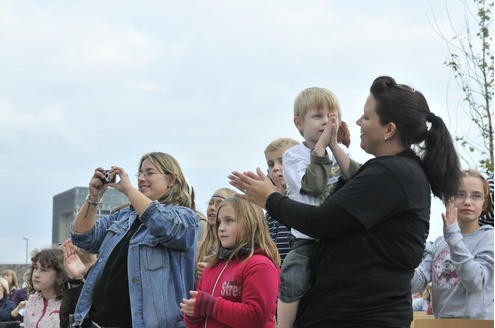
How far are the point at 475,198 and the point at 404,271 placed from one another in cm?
170

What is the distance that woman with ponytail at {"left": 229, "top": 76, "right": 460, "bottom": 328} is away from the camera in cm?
307

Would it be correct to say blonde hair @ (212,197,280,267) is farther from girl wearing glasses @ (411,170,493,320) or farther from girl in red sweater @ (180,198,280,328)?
girl wearing glasses @ (411,170,493,320)

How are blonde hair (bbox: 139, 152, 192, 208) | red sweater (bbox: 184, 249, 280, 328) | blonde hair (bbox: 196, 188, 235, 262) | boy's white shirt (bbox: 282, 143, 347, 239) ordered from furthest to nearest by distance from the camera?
blonde hair (bbox: 196, 188, 235, 262) → blonde hair (bbox: 139, 152, 192, 208) → red sweater (bbox: 184, 249, 280, 328) → boy's white shirt (bbox: 282, 143, 347, 239)

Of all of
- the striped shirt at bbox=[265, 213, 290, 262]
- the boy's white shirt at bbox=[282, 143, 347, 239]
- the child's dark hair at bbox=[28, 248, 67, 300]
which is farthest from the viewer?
the child's dark hair at bbox=[28, 248, 67, 300]

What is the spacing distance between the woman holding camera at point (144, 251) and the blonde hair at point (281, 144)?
73cm

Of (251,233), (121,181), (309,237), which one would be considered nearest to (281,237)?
(251,233)

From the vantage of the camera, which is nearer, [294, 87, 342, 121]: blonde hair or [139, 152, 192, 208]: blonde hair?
[294, 87, 342, 121]: blonde hair

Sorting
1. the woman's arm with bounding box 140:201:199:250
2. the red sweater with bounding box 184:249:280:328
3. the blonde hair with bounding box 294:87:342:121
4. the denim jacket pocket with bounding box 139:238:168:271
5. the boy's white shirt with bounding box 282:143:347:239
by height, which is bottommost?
the red sweater with bounding box 184:249:280:328

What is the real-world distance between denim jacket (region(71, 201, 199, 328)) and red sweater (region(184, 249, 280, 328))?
256mm

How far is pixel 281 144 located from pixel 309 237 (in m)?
2.03

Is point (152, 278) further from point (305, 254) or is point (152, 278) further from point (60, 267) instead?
point (60, 267)

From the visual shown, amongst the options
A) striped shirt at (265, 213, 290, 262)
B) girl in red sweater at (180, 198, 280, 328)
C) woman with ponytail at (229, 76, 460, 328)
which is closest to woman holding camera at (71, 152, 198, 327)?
girl in red sweater at (180, 198, 280, 328)

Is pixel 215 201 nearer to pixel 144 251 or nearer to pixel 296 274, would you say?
pixel 144 251

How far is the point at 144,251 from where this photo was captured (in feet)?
15.8
